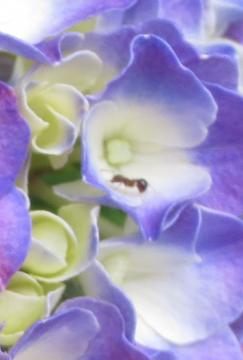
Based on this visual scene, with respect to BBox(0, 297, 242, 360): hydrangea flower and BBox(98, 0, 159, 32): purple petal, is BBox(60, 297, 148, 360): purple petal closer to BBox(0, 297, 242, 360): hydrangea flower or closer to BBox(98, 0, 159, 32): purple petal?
BBox(0, 297, 242, 360): hydrangea flower

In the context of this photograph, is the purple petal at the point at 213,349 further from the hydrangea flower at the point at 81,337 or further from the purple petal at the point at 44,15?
the purple petal at the point at 44,15

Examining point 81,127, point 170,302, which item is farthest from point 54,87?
point 170,302

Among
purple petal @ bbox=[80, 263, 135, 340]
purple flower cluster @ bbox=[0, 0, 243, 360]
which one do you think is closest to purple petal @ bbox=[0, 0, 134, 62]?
purple flower cluster @ bbox=[0, 0, 243, 360]

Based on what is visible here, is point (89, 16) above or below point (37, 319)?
above

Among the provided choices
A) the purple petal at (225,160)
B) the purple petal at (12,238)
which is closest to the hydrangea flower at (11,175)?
the purple petal at (12,238)

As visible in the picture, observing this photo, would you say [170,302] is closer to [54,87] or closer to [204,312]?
[204,312]

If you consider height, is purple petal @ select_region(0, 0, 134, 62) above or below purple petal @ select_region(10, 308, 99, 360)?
above
